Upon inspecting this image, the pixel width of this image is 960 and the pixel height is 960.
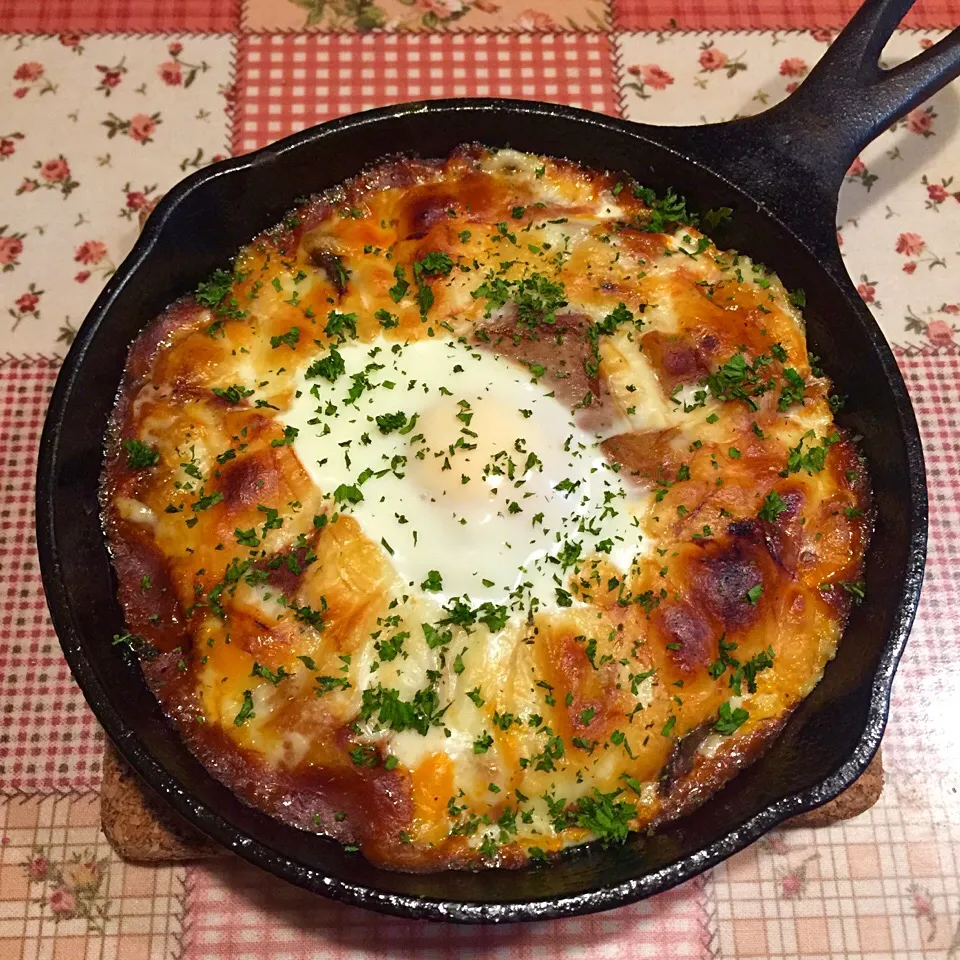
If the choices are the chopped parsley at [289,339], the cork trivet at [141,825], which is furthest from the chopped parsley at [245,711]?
the chopped parsley at [289,339]

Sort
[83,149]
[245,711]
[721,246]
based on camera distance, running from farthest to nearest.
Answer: [83,149]
[721,246]
[245,711]

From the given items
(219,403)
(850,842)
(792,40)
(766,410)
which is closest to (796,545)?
(766,410)

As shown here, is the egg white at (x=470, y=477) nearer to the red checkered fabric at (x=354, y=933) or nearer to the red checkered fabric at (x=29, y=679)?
the red checkered fabric at (x=354, y=933)

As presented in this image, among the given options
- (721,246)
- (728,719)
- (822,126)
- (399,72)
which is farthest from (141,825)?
(399,72)

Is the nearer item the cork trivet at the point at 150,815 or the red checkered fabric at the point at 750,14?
the cork trivet at the point at 150,815

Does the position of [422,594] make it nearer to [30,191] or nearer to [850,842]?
[850,842]

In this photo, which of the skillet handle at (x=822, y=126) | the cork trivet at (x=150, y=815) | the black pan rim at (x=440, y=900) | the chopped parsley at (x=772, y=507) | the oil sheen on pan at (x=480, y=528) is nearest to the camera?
the black pan rim at (x=440, y=900)

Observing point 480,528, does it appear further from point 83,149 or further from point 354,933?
point 83,149
